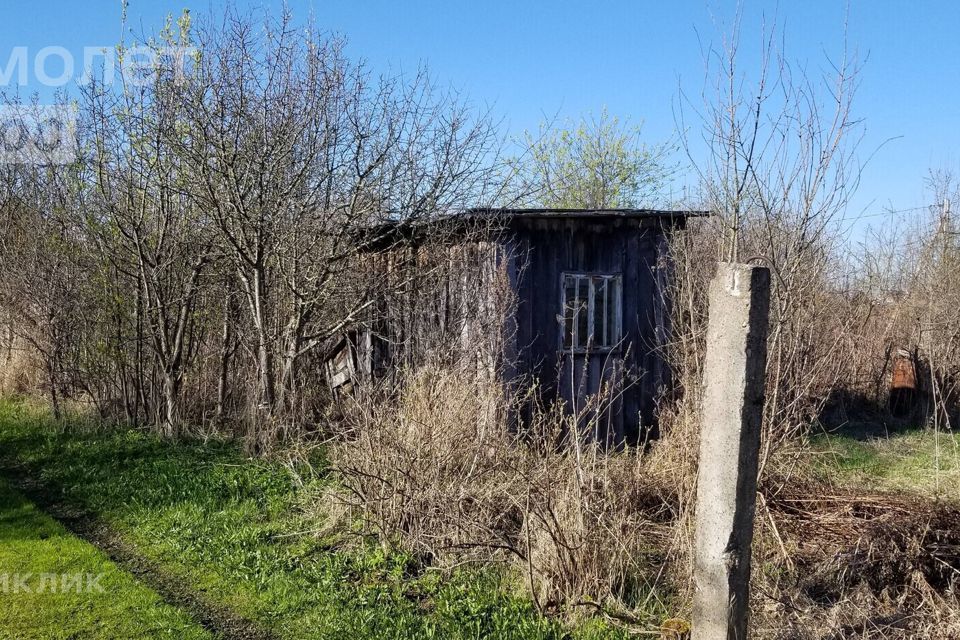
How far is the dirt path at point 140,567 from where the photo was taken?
4.55 meters

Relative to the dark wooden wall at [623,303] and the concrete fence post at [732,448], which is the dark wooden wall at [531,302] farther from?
the concrete fence post at [732,448]

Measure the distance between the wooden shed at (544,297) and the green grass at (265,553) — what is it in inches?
105

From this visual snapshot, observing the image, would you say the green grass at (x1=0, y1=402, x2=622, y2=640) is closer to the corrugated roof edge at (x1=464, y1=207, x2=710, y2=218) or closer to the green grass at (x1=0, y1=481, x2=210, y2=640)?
the green grass at (x1=0, y1=481, x2=210, y2=640)

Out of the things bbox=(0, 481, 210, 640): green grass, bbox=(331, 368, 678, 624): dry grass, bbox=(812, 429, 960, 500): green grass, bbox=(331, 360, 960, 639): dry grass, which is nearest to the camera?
bbox=(0, 481, 210, 640): green grass

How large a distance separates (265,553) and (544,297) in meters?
5.05

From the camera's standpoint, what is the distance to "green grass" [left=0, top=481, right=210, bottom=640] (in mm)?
4453

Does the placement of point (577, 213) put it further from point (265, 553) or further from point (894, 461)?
point (265, 553)

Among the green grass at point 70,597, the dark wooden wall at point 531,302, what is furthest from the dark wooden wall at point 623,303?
the green grass at point 70,597

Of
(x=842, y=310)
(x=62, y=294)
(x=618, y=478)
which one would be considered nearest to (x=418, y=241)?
(x=62, y=294)

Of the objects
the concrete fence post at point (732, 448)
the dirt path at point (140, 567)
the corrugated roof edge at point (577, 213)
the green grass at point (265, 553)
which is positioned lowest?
the dirt path at point (140, 567)

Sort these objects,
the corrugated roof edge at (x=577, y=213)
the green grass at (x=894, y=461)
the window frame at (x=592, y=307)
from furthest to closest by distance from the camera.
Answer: the window frame at (x=592, y=307) → the corrugated roof edge at (x=577, y=213) → the green grass at (x=894, y=461)

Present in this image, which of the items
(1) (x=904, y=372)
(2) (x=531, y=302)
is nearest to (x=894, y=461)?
(1) (x=904, y=372)

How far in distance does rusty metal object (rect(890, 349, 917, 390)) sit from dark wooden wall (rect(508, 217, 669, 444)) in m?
5.29

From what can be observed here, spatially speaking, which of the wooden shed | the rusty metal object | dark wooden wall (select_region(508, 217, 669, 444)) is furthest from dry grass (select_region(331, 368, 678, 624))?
the rusty metal object
